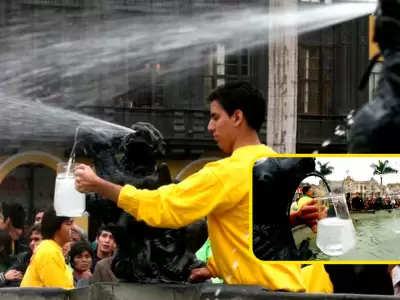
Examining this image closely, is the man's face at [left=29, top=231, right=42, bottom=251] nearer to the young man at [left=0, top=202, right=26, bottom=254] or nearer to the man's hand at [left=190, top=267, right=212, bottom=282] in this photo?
the young man at [left=0, top=202, right=26, bottom=254]

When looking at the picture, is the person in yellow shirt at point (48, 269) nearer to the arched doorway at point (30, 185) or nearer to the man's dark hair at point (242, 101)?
the man's dark hair at point (242, 101)

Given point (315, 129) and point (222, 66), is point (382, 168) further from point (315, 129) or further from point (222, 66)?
point (222, 66)

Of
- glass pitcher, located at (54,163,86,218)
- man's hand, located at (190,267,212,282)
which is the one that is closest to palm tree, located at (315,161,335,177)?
man's hand, located at (190,267,212,282)

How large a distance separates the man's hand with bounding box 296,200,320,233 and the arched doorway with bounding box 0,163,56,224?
809 inches

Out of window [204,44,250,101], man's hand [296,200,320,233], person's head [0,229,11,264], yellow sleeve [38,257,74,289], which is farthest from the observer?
window [204,44,250,101]

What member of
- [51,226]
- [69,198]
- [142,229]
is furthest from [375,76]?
[51,226]

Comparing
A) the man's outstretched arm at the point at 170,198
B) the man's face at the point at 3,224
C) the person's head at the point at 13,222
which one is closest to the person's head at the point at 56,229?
the man's outstretched arm at the point at 170,198

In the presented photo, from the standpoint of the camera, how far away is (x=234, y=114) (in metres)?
3.82

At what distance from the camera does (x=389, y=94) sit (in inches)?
124

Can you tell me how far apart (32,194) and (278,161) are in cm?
2138

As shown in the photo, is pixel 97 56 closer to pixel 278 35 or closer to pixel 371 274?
pixel 278 35

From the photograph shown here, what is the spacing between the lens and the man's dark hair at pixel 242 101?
3822 mm

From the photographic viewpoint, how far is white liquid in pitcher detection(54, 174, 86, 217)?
14.0 ft

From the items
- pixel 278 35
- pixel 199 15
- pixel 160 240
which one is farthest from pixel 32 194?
pixel 160 240
